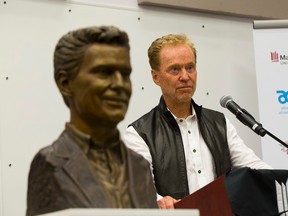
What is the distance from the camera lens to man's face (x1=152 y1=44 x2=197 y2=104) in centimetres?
350

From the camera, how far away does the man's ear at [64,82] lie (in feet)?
6.17

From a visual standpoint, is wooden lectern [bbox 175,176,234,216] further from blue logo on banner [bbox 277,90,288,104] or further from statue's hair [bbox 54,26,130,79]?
blue logo on banner [bbox 277,90,288,104]

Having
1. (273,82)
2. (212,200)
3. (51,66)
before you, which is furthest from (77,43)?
(273,82)

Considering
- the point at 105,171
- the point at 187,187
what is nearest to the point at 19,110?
the point at 187,187

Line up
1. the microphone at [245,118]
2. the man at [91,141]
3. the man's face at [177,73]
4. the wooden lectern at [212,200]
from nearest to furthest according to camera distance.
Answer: the man at [91,141], the wooden lectern at [212,200], the microphone at [245,118], the man's face at [177,73]

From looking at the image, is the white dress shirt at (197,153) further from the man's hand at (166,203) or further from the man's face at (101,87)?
the man's face at (101,87)

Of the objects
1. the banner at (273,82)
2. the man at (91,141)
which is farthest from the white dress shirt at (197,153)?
the man at (91,141)

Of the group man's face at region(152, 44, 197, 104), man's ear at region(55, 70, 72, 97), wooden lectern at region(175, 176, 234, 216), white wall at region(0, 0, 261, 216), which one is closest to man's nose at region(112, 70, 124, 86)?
man's ear at region(55, 70, 72, 97)

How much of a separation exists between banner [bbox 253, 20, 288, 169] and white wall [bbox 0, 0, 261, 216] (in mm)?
249

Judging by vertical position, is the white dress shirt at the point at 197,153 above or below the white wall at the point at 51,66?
below

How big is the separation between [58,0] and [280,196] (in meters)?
1.86

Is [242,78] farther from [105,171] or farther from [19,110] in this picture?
[105,171]

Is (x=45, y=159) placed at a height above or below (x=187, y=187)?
above

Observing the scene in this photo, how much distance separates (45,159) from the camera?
1.82 meters
